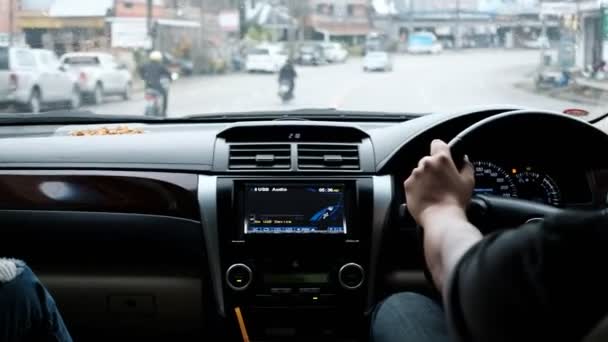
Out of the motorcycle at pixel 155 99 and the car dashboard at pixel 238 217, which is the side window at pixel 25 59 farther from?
the car dashboard at pixel 238 217

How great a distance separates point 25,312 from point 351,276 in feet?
5.35

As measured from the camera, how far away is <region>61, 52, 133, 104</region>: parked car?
18.9 feet

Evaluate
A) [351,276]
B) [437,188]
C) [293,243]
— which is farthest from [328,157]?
[437,188]

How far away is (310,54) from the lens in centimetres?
677

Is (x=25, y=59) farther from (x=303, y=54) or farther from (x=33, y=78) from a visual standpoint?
(x=303, y=54)

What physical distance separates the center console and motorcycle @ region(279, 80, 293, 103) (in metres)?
1.82

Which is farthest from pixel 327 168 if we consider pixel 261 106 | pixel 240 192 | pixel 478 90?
pixel 478 90

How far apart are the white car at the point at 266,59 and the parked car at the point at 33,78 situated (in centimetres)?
141

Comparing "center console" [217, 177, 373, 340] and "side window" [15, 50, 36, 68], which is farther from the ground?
"side window" [15, 50, 36, 68]

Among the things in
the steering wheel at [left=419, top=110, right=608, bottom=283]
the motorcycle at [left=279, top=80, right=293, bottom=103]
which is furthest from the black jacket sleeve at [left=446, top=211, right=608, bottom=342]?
Answer: the motorcycle at [left=279, top=80, right=293, bottom=103]

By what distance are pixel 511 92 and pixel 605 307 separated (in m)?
4.06

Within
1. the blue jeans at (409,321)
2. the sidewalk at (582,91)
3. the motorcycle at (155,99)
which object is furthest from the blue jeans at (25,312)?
the sidewalk at (582,91)

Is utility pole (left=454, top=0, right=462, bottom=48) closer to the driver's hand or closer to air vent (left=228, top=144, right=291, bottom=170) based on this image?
air vent (left=228, top=144, right=291, bottom=170)

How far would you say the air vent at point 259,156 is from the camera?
3.82 metres
